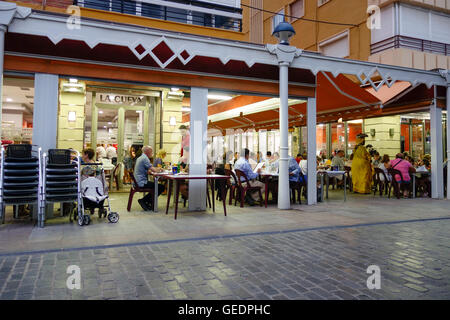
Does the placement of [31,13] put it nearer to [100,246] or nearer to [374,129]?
[100,246]

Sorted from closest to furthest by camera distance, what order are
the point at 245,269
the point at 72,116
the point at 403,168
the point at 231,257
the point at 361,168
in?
the point at 245,269 → the point at 231,257 → the point at 403,168 → the point at 72,116 → the point at 361,168

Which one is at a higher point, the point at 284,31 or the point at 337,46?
the point at 337,46

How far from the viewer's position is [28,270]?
336 centimetres

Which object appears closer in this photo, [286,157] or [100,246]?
[100,246]

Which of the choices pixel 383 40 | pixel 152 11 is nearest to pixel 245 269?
pixel 152 11

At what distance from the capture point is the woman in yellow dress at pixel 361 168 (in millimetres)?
10539

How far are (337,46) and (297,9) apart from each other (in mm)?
3616

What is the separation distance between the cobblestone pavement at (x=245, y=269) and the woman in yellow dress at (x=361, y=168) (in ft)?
19.1

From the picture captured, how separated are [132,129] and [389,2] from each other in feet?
34.6

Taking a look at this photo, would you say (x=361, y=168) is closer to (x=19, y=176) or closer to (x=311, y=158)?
(x=311, y=158)

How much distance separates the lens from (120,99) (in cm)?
1095

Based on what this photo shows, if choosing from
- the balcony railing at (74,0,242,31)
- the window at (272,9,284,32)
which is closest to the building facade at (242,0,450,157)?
the window at (272,9,284,32)

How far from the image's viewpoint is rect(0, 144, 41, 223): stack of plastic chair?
207 inches

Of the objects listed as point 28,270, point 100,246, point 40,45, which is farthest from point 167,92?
point 28,270
